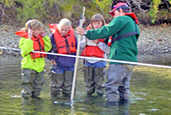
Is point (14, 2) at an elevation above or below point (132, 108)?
above

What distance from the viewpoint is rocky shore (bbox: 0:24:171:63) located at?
1897 centimetres

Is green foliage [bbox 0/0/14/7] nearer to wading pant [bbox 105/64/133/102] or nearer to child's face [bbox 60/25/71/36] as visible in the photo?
child's face [bbox 60/25/71/36]

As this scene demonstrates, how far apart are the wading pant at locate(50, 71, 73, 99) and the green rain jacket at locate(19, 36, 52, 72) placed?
449 mm

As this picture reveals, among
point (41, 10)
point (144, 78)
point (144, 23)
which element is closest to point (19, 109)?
point (144, 78)

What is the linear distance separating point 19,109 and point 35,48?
4.79ft

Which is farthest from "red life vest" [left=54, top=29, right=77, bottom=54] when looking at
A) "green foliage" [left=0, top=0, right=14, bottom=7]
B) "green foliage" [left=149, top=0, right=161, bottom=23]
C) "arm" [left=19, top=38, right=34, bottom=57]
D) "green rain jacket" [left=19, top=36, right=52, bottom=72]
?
"green foliage" [left=149, top=0, right=161, bottom=23]

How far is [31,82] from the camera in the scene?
28.0ft

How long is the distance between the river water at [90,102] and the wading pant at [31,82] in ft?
0.62

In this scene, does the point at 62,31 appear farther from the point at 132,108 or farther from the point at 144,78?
the point at 144,78

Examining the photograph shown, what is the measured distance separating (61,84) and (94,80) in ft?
2.58

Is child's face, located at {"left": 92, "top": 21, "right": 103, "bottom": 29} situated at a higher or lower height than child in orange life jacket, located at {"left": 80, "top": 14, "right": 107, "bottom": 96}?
higher

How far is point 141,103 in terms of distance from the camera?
8.39 m

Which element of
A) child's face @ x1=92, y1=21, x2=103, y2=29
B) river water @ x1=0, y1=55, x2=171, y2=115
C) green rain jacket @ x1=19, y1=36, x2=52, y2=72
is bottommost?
river water @ x1=0, y1=55, x2=171, y2=115

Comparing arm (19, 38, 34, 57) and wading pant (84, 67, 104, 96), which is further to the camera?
wading pant (84, 67, 104, 96)
